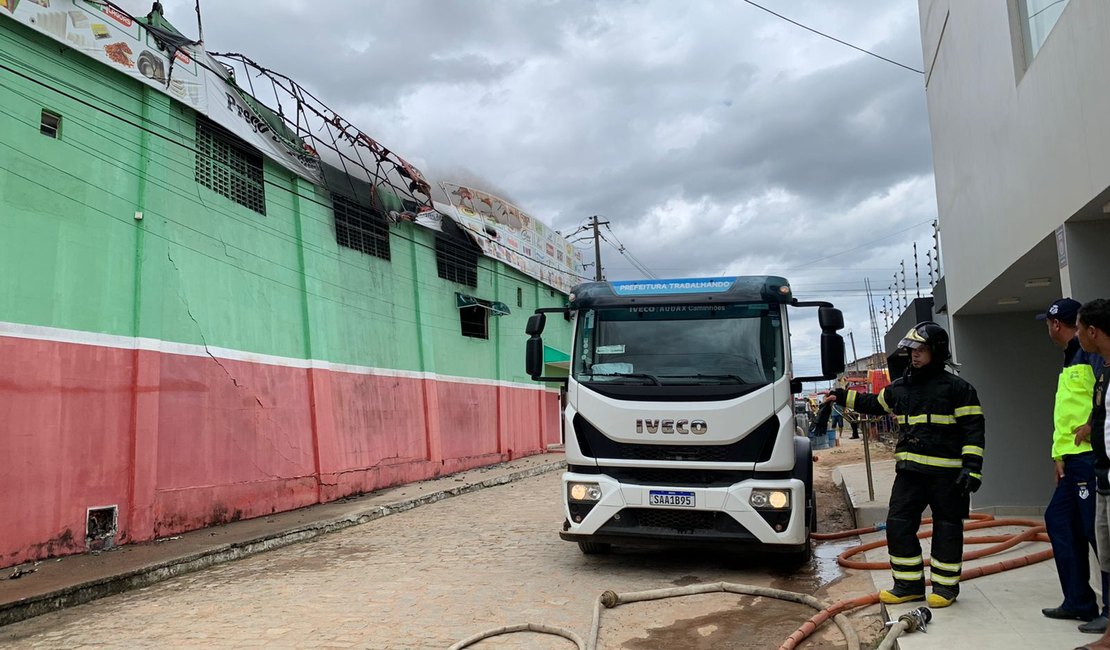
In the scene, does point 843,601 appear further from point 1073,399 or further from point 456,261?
point 456,261

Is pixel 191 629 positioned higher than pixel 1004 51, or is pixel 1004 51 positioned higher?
pixel 1004 51

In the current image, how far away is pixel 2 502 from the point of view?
26.6ft

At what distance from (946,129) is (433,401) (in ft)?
42.4

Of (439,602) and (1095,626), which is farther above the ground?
(1095,626)

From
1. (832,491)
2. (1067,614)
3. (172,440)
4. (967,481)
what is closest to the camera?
(1067,614)

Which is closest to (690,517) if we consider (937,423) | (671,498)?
(671,498)

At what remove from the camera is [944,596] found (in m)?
5.00

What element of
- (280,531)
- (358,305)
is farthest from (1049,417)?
(358,305)

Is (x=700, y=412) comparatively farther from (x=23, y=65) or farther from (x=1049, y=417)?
(x=23, y=65)

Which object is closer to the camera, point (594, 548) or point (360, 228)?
point (594, 548)

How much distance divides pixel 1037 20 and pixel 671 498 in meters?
4.51

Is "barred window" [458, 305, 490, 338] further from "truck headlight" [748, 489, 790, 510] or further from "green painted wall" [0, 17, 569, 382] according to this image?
"truck headlight" [748, 489, 790, 510]

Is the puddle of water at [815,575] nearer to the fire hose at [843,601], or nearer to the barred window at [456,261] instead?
the fire hose at [843,601]

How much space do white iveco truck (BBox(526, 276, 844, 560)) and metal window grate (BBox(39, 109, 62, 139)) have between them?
641cm
